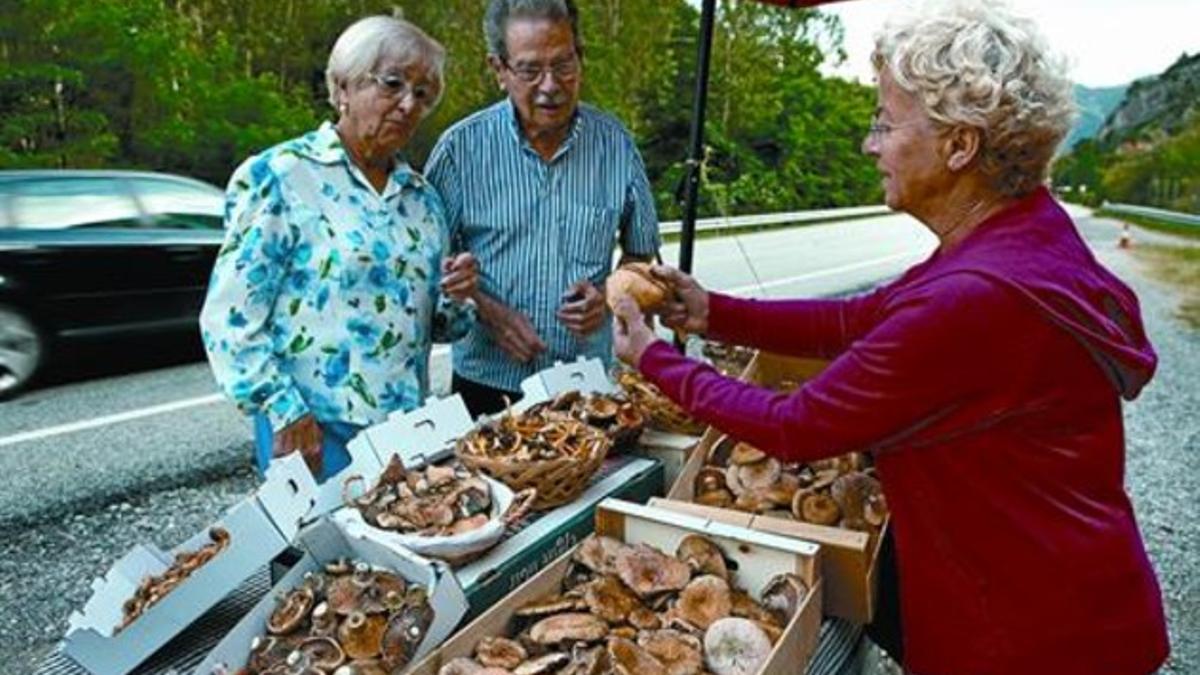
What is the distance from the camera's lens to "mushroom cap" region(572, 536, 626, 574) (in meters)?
1.53

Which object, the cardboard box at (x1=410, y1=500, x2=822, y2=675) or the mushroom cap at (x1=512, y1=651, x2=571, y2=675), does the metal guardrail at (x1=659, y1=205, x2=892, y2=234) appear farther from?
the mushroom cap at (x1=512, y1=651, x2=571, y2=675)

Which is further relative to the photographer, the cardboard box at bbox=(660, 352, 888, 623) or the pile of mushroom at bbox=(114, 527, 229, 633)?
the cardboard box at bbox=(660, 352, 888, 623)

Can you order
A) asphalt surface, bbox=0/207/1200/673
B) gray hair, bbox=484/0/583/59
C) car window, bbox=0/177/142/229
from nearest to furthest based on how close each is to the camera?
gray hair, bbox=484/0/583/59 < asphalt surface, bbox=0/207/1200/673 < car window, bbox=0/177/142/229

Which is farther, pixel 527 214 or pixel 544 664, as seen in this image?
pixel 527 214

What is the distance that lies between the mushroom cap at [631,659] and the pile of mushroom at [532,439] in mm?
477

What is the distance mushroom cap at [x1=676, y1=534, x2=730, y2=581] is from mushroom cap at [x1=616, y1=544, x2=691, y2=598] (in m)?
0.02

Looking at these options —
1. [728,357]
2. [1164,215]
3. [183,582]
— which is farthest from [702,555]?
[1164,215]

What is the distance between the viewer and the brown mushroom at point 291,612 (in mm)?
1360

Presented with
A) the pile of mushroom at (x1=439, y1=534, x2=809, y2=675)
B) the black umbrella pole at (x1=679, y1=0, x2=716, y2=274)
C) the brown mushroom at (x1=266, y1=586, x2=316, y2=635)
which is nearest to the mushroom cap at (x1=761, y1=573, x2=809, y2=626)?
the pile of mushroom at (x1=439, y1=534, x2=809, y2=675)

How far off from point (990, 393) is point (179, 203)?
676cm

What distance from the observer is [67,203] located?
6.20 m

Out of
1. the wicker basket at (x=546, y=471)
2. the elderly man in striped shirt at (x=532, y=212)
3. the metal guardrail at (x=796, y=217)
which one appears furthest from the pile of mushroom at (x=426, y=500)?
the metal guardrail at (x=796, y=217)

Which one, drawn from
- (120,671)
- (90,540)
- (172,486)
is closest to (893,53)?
(120,671)

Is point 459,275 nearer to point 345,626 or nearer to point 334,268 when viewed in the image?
point 334,268
